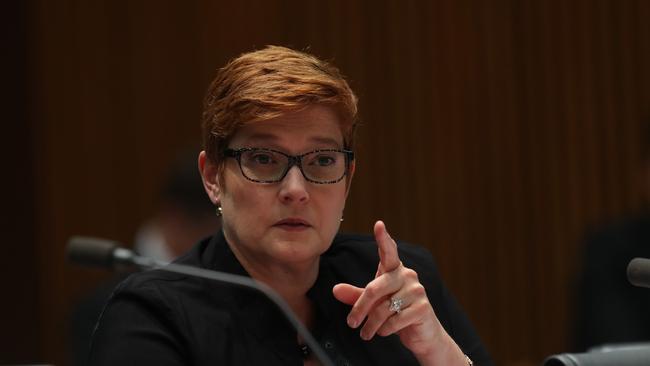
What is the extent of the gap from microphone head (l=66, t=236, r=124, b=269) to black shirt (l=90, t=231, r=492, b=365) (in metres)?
0.30

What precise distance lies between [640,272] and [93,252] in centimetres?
122

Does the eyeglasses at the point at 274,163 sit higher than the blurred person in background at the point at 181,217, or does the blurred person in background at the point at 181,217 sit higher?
the eyeglasses at the point at 274,163

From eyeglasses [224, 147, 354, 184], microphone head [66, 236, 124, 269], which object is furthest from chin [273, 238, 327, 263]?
microphone head [66, 236, 124, 269]

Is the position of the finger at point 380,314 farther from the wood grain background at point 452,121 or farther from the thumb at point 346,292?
the wood grain background at point 452,121

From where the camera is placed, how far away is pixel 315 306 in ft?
7.30

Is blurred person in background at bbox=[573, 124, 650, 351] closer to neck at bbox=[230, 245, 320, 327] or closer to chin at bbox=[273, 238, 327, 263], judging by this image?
neck at bbox=[230, 245, 320, 327]

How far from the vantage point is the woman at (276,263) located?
6.48ft

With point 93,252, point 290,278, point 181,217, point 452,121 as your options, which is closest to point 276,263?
point 290,278

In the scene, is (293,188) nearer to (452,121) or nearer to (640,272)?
(640,272)

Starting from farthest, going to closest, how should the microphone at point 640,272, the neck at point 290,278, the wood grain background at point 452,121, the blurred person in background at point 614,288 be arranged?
the wood grain background at point 452,121 < the blurred person in background at point 614,288 < the neck at point 290,278 < the microphone at point 640,272

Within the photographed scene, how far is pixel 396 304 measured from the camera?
78.0 inches

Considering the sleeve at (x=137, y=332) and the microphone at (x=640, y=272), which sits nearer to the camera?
the microphone at (x=640, y=272)

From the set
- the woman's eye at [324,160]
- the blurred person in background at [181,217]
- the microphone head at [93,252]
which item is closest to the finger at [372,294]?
the woman's eye at [324,160]

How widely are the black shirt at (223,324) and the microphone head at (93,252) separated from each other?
11.8 inches
